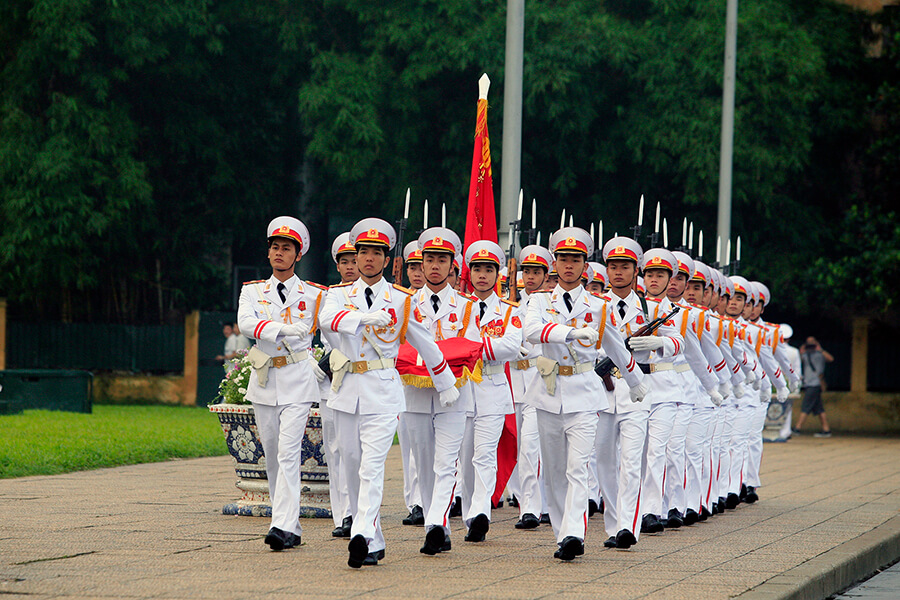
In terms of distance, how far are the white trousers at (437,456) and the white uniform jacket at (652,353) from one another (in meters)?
→ 1.21

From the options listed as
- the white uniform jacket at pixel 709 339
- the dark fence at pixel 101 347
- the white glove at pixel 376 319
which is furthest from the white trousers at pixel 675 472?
the dark fence at pixel 101 347

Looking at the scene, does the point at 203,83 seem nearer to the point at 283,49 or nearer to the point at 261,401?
the point at 283,49

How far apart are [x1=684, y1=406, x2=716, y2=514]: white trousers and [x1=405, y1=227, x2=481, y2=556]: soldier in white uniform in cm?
279

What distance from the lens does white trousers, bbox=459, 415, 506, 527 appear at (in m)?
10.2

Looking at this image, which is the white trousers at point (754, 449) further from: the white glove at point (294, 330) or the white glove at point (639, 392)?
the white glove at point (294, 330)

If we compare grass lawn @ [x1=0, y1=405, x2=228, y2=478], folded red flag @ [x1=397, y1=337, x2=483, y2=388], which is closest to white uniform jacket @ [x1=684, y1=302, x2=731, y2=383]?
folded red flag @ [x1=397, y1=337, x2=483, y2=388]

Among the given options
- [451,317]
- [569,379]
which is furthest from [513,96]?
[569,379]

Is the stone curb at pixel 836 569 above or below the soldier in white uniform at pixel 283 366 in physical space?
below

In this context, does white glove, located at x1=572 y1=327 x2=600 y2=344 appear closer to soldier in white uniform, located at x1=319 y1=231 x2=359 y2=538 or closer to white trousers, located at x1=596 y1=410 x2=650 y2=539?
white trousers, located at x1=596 y1=410 x2=650 y2=539

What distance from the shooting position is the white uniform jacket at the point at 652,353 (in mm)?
10094

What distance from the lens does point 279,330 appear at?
9070 mm

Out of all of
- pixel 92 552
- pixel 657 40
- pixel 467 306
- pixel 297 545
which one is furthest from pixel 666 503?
pixel 657 40

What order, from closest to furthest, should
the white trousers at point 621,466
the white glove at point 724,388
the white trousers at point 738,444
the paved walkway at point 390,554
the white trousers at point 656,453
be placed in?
the paved walkway at point 390,554 → the white trousers at point 621,466 → the white trousers at point 656,453 → the white glove at point 724,388 → the white trousers at point 738,444

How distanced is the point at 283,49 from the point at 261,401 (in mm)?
17791
